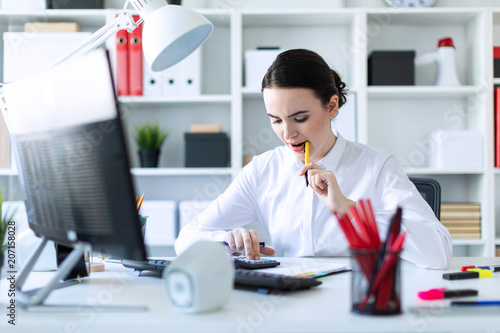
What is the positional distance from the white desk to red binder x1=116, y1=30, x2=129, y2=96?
1.83 m

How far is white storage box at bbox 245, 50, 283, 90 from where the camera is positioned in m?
2.64

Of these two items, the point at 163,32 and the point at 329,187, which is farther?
the point at 329,187

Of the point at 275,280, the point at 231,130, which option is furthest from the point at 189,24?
the point at 231,130

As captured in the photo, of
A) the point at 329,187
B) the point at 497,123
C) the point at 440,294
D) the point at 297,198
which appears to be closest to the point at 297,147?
the point at 297,198

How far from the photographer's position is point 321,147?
1.60 metres

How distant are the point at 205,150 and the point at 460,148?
4.29 ft

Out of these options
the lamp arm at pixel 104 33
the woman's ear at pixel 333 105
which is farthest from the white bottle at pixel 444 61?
the lamp arm at pixel 104 33

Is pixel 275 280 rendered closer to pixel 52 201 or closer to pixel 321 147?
pixel 52 201

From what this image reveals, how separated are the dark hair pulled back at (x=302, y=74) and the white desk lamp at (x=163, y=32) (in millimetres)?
390

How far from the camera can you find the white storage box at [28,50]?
262 centimetres

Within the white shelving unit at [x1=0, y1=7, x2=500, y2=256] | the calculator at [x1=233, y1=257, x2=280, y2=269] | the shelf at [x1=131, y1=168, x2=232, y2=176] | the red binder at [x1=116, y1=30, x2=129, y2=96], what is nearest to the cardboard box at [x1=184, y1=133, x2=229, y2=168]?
the shelf at [x1=131, y1=168, x2=232, y2=176]

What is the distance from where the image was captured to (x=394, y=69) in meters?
2.69

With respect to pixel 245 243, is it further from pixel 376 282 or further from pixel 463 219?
pixel 463 219

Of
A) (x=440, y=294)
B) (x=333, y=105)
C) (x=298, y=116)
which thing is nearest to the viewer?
(x=440, y=294)
